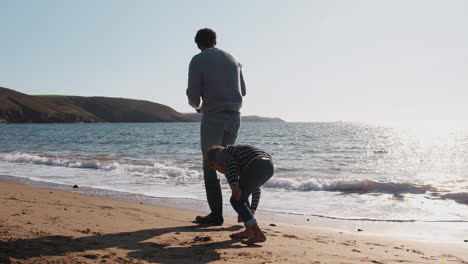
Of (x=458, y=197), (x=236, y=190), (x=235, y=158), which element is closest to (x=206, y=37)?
(x=235, y=158)

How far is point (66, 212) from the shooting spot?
15.8 ft

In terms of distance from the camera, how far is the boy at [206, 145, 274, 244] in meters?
3.67

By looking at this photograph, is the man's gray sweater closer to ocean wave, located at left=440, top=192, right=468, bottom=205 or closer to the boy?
the boy

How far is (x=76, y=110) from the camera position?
402 feet

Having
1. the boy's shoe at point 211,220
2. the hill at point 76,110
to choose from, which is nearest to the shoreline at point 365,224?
the boy's shoe at point 211,220

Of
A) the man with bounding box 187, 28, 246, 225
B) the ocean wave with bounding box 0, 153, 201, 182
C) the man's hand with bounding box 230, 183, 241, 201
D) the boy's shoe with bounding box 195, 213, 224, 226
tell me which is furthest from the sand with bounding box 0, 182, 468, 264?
the ocean wave with bounding box 0, 153, 201, 182

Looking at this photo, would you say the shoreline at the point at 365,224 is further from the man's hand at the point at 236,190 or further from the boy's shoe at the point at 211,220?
the man's hand at the point at 236,190

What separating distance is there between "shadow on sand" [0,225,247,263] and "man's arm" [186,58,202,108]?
139cm

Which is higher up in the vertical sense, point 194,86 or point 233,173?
point 194,86

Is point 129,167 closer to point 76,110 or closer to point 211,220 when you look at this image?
point 211,220

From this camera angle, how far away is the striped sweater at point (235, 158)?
12.0ft

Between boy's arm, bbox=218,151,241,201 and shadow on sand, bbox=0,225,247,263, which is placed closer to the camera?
shadow on sand, bbox=0,225,247,263

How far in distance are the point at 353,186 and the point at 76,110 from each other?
12359 cm

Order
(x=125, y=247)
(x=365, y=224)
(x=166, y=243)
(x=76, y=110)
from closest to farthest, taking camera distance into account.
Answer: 1. (x=125, y=247)
2. (x=166, y=243)
3. (x=365, y=224)
4. (x=76, y=110)
